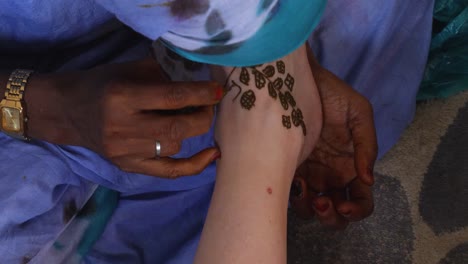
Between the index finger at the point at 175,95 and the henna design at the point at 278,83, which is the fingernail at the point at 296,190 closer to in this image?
the henna design at the point at 278,83

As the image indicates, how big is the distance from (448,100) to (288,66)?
1.30 ft

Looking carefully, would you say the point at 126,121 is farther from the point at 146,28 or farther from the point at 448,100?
the point at 448,100

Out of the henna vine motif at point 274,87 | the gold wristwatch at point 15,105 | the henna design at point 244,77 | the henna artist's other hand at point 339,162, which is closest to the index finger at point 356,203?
the henna artist's other hand at point 339,162

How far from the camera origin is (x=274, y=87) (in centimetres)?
70

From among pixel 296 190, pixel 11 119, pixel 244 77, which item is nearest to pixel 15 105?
pixel 11 119

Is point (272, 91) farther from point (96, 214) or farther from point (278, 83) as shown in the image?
point (96, 214)

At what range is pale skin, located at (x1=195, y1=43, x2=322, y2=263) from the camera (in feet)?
1.98

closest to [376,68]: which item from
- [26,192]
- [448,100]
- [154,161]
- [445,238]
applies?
[448,100]

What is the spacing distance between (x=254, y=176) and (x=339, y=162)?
0.71ft

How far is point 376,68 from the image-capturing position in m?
0.87

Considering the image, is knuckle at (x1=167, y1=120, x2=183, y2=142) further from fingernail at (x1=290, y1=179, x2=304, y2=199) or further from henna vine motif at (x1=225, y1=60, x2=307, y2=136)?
fingernail at (x1=290, y1=179, x2=304, y2=199)

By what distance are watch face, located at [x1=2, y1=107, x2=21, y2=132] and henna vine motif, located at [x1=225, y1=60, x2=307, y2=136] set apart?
0.28m

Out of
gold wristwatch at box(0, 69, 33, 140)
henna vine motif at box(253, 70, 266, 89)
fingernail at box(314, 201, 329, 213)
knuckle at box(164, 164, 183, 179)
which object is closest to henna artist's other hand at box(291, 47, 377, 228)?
fingernail at box(314, 201, 329, 213)

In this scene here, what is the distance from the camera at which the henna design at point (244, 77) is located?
2.24 ft
